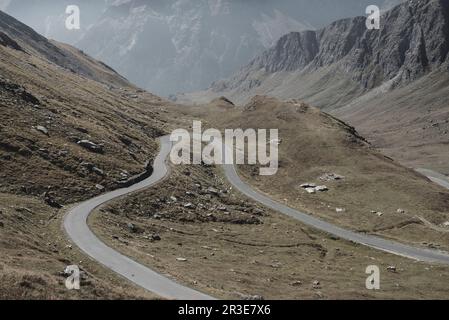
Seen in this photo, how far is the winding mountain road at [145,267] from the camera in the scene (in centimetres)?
4500

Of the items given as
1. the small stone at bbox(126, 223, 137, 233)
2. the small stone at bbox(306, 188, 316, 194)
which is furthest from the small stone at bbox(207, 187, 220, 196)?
the small stone at bbox(126, 223, 137, 233)

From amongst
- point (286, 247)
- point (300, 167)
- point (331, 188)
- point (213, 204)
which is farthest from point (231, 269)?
point (300, 167)

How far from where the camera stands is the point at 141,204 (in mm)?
81000

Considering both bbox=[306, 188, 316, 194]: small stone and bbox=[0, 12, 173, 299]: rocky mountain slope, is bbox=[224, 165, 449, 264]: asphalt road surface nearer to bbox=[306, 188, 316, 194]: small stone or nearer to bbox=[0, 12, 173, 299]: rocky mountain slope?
bbox=[306, 188, 316, 194]: small stone

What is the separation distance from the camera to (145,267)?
163ft

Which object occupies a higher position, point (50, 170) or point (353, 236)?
point (50, 170)

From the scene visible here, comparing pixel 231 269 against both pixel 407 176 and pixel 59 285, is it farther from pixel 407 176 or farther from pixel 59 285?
pixel 407 176

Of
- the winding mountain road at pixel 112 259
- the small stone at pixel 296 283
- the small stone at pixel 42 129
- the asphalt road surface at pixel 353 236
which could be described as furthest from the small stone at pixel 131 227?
the asphalt road surface at pixel 353 236

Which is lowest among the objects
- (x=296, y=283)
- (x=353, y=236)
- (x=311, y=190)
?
(x=296, y=283)

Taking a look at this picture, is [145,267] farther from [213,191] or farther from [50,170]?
[213,191]

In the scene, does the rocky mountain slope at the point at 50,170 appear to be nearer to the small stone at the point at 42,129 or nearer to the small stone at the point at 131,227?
the small stone at the point at 42,129

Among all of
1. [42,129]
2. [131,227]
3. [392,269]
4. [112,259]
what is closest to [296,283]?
[392,269]

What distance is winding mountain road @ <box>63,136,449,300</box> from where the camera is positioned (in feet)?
148

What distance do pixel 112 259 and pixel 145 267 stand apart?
3619 millimetres
